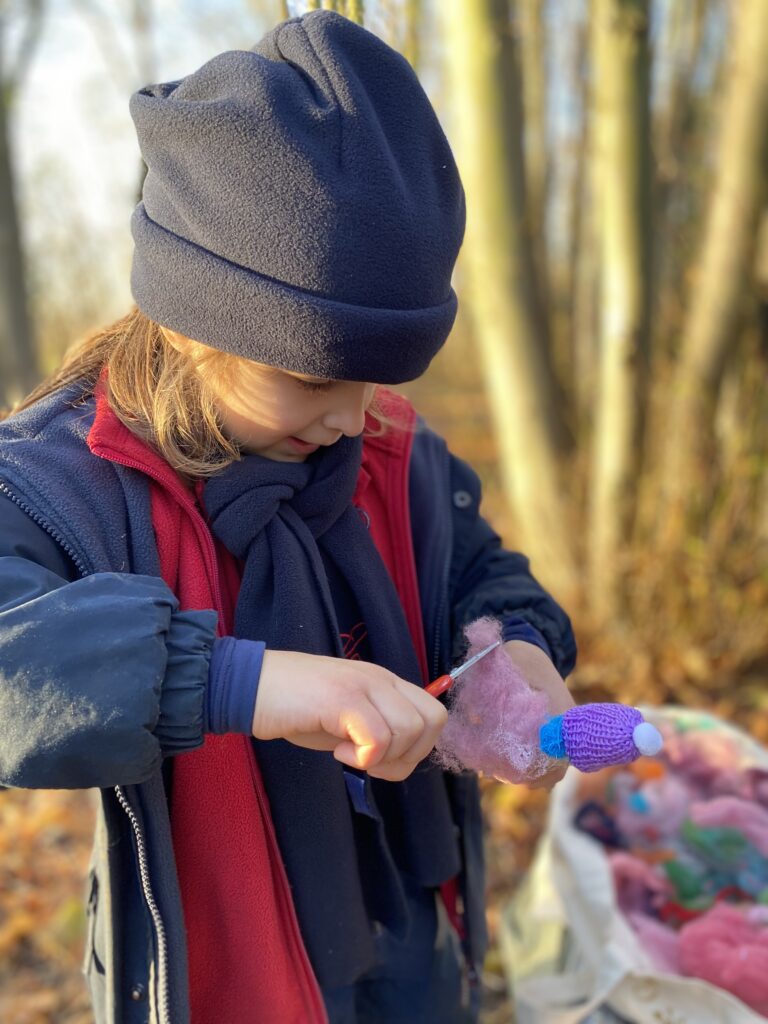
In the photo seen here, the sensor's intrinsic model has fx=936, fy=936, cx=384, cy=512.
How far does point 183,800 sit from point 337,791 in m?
0.23

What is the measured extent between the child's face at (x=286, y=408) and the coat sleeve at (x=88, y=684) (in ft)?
1.08

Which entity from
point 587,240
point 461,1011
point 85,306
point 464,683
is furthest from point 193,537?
point 85,306

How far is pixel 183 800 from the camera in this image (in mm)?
1304

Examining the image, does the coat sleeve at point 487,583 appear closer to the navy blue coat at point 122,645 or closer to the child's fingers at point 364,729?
the navy blue coat at point 122,645

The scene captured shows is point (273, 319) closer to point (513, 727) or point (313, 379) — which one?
point (313, 379)

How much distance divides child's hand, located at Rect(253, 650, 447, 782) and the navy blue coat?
84 mm

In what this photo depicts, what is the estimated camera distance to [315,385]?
129cm

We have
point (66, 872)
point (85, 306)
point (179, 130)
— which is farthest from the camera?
point (85, 306)

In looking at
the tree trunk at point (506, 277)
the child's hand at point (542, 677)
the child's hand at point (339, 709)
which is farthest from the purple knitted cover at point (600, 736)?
the tree trunk at point (506, 277)

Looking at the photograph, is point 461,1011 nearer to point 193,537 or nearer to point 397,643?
point 397,643

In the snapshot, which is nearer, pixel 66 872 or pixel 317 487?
pixel 317 487

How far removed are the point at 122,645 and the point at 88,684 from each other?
55mm

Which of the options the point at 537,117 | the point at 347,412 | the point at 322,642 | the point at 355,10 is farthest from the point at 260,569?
the point at 537,117

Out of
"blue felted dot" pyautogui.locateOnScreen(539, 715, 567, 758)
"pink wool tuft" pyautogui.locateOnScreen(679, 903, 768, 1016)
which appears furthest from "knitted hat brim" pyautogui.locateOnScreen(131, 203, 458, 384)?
"pink wool tuft" pyautogui.locateOnScreen(679, 903, 768, 1016)
